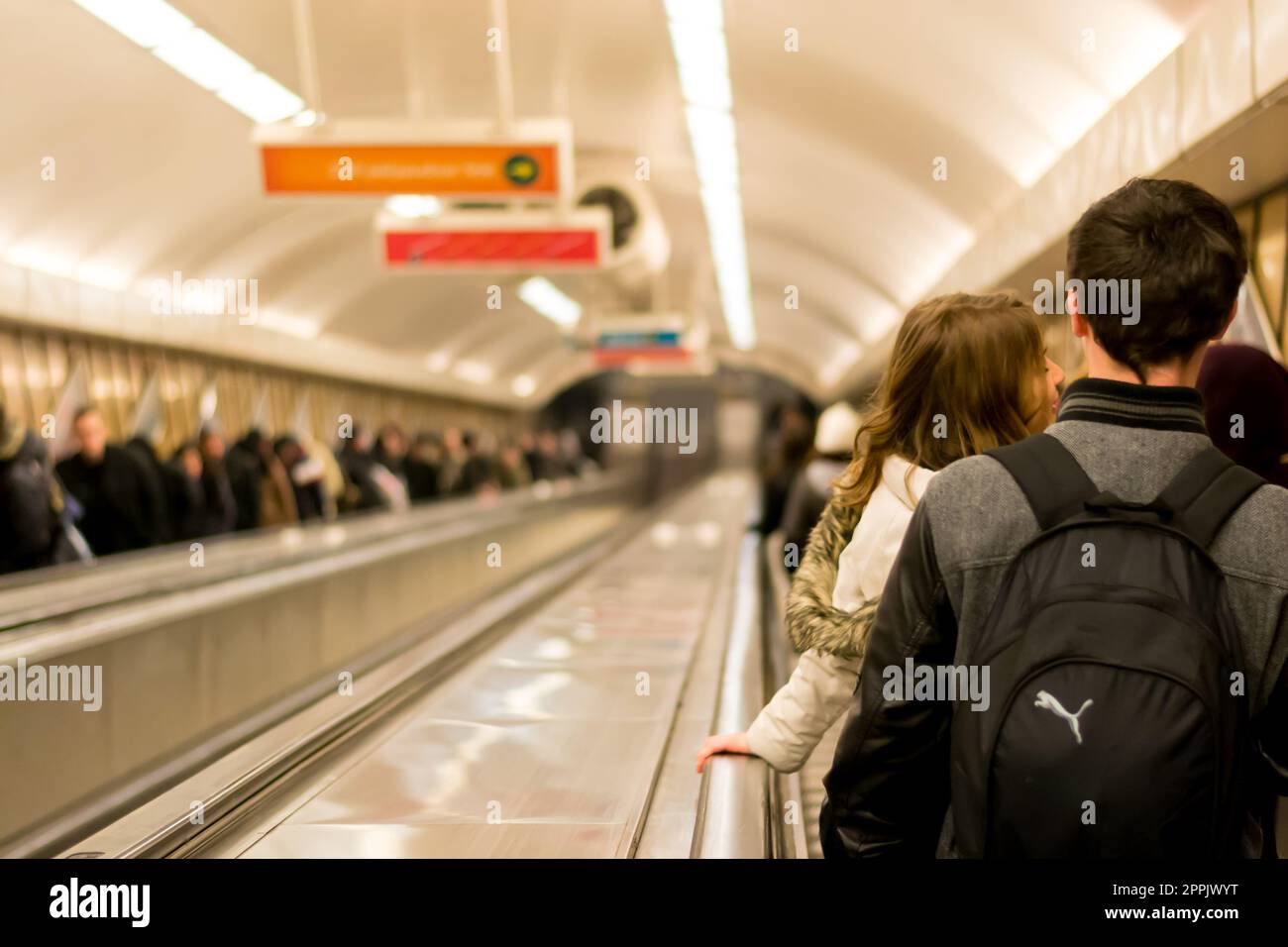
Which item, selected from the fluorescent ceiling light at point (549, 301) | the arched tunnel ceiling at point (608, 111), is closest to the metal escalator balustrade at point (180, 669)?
the arched tunnel ceiling at point (608, 111)

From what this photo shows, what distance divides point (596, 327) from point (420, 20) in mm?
10607

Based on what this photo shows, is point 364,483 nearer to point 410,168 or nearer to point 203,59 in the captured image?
point 203,59

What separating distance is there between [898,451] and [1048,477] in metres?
0.73

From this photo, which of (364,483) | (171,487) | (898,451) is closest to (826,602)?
(898,451)

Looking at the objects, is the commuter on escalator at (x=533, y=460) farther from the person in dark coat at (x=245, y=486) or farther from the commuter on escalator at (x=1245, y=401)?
the commuter on escalator at (x=1245, y=401)

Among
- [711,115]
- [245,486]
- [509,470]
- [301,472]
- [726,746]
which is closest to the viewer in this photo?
[726,746]

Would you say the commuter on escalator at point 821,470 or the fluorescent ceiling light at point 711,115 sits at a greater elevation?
the fluorescent ceiling light at point 711,115

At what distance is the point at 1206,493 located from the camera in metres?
1.84

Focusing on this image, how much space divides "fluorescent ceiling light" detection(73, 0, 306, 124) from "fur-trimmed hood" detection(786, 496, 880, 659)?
630cm

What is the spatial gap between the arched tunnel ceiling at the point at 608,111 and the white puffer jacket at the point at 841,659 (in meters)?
4.75

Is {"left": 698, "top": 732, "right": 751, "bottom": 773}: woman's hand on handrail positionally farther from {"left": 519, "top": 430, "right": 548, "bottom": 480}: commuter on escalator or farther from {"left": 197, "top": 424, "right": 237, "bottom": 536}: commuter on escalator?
{"left": 519, "top": 430, "right": 548, "bottom": 480}: commuter on escalator

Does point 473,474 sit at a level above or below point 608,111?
below

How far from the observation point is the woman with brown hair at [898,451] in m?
2.42

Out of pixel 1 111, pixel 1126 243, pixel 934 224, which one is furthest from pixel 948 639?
pixel 934 224
